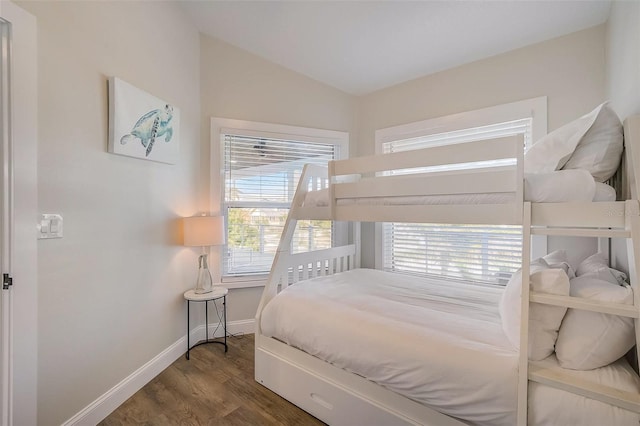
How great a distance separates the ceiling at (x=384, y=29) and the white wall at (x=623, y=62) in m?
0.25

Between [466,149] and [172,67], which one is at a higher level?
[172,67]

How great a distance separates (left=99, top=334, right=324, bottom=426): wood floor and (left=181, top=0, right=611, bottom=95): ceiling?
109 inches

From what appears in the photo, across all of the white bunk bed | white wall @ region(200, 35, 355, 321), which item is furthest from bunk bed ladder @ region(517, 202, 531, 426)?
white wall @ region(200, 35, 355, 321)

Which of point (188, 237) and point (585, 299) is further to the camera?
point (188, 237)

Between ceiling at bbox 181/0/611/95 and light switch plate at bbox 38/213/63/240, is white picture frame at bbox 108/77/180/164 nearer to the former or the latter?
light switch plate at bbox 38/213/63/240

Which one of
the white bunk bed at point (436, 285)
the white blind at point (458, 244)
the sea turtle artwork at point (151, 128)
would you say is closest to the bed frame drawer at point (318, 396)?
the white bunk bed at point (436, 285)

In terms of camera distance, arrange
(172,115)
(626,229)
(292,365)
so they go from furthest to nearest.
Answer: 1. (172,115)
2. (292,365)
3. (626,229)

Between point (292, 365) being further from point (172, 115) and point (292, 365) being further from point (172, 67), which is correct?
point (172, 67)

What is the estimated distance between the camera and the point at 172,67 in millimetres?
2443

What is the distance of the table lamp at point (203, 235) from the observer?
8.05 feet

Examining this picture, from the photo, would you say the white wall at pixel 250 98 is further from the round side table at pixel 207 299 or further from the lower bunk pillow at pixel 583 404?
the lower bunk pillow at pixel 583 404

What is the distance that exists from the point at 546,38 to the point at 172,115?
2928mm

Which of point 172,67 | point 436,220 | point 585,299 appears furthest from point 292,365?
point 172,67

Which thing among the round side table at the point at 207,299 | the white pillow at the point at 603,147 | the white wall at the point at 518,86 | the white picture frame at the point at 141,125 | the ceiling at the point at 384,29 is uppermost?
the ceiling at the point at 384,29
